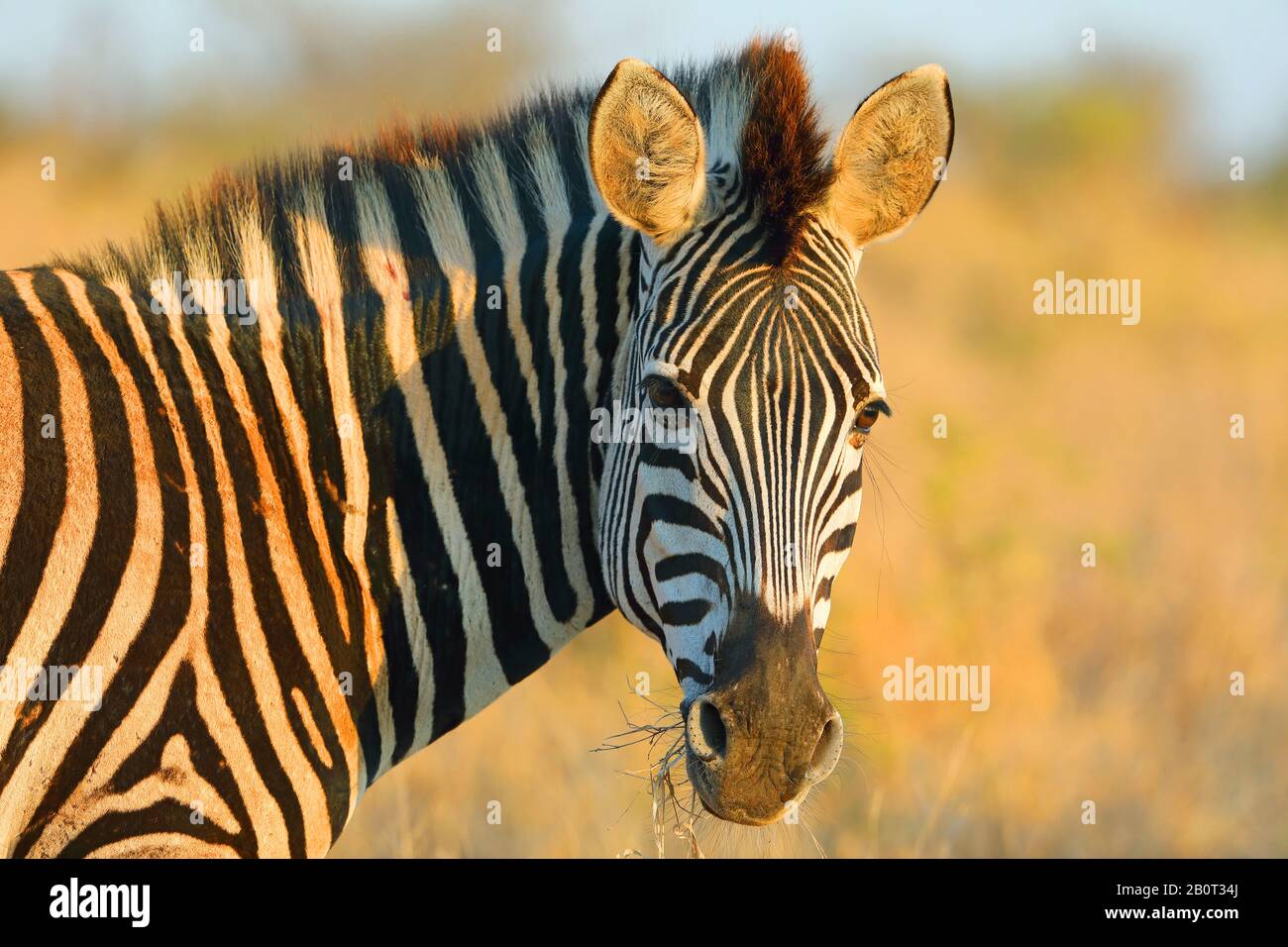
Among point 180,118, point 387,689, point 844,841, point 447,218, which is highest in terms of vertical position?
point 180,118

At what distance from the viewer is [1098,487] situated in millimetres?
13992

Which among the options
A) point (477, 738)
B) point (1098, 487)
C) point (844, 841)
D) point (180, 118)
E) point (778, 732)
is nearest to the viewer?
point (778, 732)

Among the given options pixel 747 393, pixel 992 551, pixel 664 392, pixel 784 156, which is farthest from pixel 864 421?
pixel 992 551

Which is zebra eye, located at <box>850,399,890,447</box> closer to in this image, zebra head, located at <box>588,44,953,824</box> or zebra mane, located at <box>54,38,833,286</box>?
zebra head, located at <box>588,44,953,824</box>

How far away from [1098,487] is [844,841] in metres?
7.60

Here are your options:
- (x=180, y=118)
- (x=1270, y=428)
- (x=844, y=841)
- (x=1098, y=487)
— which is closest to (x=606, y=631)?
(x=844, y=841)

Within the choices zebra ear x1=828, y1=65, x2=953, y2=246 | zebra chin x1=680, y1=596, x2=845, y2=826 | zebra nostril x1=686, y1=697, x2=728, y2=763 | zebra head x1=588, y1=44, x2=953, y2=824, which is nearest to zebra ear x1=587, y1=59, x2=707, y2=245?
zebra head x1=588, y1=44, x2=953, y2=824

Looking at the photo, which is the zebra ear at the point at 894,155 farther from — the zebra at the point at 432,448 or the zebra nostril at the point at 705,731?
the zebra nostril at the point at 705,731

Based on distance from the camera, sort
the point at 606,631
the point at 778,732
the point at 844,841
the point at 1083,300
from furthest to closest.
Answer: the point at 1083,300 < the point at 606,631 < the point at 844,841 < the point at 778,732

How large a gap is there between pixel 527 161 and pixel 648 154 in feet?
2.26

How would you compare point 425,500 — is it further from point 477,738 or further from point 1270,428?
point 1270,428

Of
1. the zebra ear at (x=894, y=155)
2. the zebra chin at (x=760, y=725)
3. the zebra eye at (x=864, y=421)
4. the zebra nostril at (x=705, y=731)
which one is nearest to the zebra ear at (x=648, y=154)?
the zebra ear at (x=894, y=155)

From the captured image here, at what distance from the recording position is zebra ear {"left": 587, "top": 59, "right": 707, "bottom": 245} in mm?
3844

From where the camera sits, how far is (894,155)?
4.14 meters
